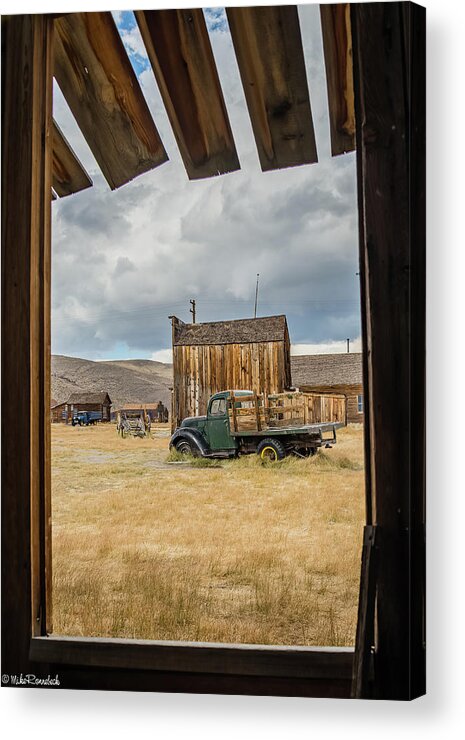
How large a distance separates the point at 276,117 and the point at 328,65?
0.19 meters

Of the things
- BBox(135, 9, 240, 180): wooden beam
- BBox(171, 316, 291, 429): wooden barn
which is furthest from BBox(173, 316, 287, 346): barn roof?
BBox(135, 9, 240, 180): wooden beam

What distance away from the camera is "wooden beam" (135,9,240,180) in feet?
4.90

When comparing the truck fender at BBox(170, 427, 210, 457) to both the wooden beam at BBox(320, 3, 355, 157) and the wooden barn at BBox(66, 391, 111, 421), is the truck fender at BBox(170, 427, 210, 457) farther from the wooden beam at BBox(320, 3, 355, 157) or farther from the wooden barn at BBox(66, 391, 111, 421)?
the wooden beam at BBox(320, 3, 355, 157)

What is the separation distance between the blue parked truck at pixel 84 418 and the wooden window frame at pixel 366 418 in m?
0.35

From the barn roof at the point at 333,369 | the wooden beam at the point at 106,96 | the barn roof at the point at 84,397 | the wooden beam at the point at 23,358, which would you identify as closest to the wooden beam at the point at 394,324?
the barn roof at the point at 333,369

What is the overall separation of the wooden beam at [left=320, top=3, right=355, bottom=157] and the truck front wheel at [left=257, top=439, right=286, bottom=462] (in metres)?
0.99

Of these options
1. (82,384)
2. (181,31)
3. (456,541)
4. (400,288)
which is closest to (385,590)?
(456,541)

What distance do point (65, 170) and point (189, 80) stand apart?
46 cm

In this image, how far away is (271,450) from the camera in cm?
194

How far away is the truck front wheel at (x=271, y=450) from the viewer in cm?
191

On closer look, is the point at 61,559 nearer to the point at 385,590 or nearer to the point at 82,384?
the point at 82,384

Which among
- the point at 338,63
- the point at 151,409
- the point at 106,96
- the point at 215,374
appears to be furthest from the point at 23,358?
the point at 338,63

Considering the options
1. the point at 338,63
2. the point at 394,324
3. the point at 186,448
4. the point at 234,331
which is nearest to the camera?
the point at 394,324

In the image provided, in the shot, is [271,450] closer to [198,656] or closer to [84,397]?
[84,397]
